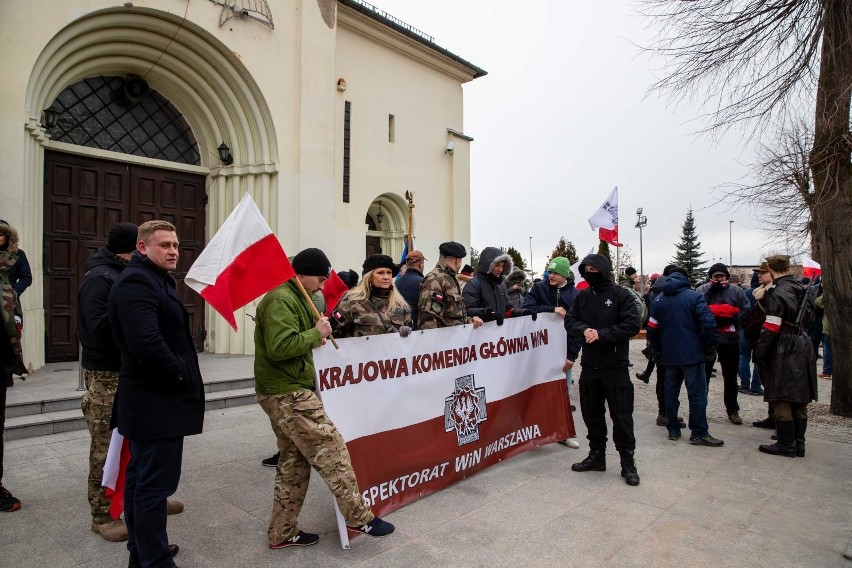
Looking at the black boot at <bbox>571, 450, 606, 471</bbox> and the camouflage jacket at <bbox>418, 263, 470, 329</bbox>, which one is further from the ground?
the camouflage jacket at <bbox>418, 263, 470, 329</bbox>

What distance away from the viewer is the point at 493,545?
334cm

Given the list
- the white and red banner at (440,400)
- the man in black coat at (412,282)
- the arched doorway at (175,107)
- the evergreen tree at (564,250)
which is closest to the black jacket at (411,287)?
the man in black coat at (412,282)

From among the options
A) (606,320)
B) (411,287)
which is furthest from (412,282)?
(606,320)

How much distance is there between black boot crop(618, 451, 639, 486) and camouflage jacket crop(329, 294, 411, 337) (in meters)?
2.35

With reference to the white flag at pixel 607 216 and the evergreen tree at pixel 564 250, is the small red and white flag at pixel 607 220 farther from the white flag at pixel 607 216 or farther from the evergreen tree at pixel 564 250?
the evergreen tree at pixel 564 250

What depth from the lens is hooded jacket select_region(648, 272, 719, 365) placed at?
5.75 m

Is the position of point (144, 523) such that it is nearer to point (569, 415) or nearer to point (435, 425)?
point (435, 425)

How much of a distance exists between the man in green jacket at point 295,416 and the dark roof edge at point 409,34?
1129 cm

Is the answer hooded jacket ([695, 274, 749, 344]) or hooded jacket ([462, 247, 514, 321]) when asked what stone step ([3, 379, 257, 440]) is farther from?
hooded jacket ([695, 274, 749, 344])

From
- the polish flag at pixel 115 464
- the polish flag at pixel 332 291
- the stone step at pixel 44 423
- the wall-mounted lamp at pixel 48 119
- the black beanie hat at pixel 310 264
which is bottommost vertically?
the stone step at pixel 44 423

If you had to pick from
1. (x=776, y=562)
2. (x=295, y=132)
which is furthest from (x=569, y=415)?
(x=295, y=132)

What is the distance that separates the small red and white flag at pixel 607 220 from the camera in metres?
9.34

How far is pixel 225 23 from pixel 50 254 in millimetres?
5195

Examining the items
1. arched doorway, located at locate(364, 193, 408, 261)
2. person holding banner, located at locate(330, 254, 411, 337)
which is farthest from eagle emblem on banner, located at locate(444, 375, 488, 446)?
arched doorway, located at locate(364, 193, 408, 261)
